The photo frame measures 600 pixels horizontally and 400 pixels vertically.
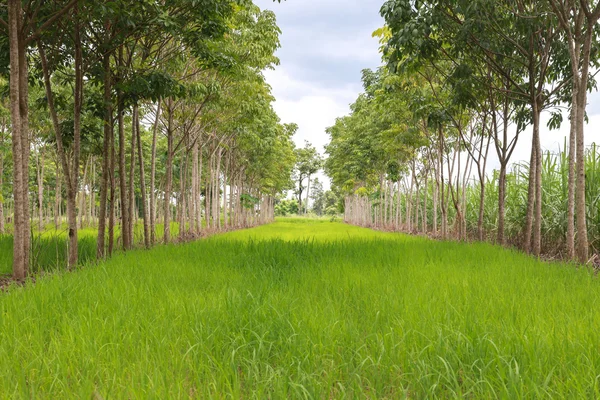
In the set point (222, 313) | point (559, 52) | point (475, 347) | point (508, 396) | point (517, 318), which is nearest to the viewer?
point (508, 396)

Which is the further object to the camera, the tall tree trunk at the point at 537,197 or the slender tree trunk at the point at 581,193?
the tall tree trunk at the point at 537,197

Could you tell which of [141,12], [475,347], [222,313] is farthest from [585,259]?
[141,12]

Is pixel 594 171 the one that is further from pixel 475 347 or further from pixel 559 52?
pixel 475 347

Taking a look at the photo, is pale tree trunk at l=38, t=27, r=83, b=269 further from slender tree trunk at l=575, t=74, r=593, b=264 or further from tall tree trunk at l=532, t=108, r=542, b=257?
tall tree trunk at l=532, t=108, r=542, b=257

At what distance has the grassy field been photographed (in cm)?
192

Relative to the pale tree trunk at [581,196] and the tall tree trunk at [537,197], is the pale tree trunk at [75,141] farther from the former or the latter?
the tall tree trunk at [537,197]

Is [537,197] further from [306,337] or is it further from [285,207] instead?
[285,207]

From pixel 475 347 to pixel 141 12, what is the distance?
22.3 feet

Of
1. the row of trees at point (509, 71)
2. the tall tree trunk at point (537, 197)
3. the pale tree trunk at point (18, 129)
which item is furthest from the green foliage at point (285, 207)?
the pale tree trunk at point (18, 129)

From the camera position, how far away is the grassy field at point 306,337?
6.31 ft

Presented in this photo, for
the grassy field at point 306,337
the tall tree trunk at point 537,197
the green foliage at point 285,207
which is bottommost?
the green foliage at point 285,207

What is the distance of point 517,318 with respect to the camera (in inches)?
108

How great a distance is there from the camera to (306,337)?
8.13ft

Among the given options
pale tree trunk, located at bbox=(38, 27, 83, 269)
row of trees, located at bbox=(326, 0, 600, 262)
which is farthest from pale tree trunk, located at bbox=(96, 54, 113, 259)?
row of trees, located at bbox=(326, 0, 600, 262)
